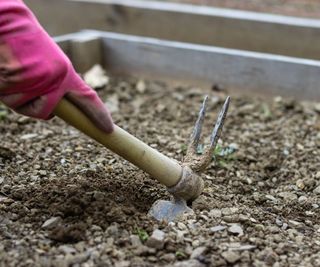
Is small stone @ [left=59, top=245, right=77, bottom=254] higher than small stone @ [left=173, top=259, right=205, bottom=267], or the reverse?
small stone @ [left=173, top=259, right=205, bottom=267]

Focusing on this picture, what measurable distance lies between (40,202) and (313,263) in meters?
0.82

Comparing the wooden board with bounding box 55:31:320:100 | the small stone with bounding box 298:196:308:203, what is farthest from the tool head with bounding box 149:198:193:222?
the wooden board with bounding box 55:31:320:100

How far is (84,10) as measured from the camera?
4027 millimetres

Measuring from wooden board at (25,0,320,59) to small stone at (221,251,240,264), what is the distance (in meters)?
1.94

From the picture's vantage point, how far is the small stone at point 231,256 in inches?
68.9

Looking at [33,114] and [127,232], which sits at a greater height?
[33,114]

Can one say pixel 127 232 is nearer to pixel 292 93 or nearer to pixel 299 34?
pixel 292 93

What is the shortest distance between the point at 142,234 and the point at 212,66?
1587 mm

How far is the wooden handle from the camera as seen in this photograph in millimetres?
1716

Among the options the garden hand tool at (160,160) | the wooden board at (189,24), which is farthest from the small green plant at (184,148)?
the wooden board at (189,24)

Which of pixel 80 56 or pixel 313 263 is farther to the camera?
pixel 80 56

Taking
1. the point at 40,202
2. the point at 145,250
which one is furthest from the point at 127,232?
the point at 40,202

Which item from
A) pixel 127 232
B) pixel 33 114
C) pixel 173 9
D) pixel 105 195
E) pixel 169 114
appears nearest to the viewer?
pixel 33 114

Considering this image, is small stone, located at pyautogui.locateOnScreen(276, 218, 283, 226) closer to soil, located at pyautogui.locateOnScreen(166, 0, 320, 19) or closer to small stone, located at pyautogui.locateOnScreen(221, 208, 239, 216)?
small stone, located at pyautogui.locateOnScreen(221, 208, 239, 216)
